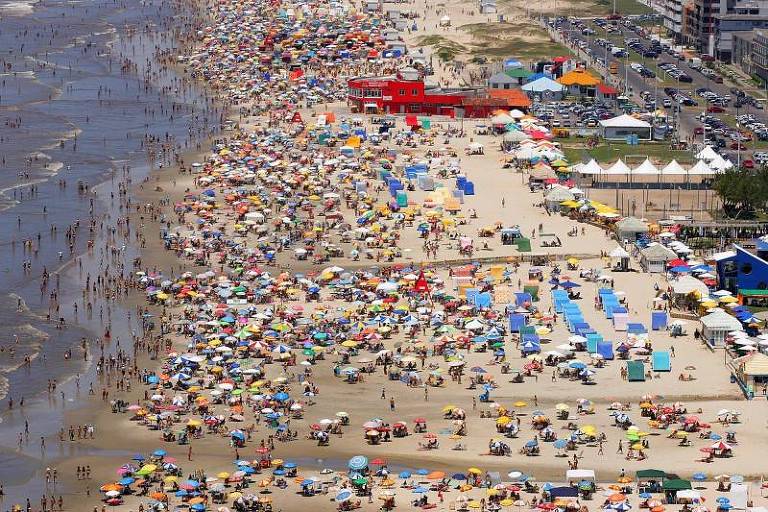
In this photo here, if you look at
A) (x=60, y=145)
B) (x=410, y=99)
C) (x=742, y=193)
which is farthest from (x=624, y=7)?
(x=742, y=193)

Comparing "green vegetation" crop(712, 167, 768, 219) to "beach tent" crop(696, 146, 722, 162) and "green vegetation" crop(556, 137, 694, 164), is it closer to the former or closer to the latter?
"beach tent" crop(696, 146, 722, 162)

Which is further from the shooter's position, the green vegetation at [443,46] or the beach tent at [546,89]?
the green vegetation at [443,46]

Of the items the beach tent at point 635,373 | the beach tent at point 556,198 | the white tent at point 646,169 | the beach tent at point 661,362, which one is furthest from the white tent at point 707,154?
the beach tent at point 635,373

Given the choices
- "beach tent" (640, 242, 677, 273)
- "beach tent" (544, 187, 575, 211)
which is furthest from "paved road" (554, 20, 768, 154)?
"beach tent" (640, 242, 677, 273)

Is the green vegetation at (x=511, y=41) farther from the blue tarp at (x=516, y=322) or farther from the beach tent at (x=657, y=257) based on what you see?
the blue tarp at (x=516, y=322)

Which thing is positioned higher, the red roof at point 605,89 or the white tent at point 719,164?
the white tent at point 719,164

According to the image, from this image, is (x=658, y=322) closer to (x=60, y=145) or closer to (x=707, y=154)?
(x=707, y=154)
